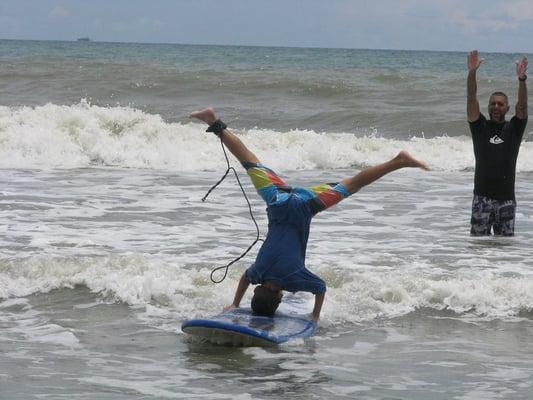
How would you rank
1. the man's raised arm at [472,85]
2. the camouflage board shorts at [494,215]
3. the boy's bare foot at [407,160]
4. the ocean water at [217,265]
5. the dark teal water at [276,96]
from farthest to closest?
1. the dark teal water at [276,96]
2. the camouflage board shorts at [494,215]
3. the man's raised arm at [472,85]
4. the boy's bare foot at [407,160]
5. the ocean water at [217,265]

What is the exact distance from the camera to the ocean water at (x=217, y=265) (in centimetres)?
604

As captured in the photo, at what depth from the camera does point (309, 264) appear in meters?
8.90

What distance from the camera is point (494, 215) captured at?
950 cm

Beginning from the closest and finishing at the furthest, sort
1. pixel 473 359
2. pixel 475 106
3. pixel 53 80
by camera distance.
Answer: pixel 473 359
pixel 475 106
pixel 53 80

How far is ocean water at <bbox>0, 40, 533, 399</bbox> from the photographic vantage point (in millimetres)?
6039

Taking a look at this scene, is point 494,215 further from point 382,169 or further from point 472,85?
point 382,169

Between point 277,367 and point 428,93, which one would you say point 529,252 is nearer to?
point 277,367

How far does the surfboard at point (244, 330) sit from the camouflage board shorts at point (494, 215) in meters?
3.14

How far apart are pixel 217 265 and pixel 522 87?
309 cm

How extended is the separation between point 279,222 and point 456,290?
1.73m

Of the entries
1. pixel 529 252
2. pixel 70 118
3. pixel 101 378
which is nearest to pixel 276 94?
pixel 70 118

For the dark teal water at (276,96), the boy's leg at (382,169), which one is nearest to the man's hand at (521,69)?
the boy's leg at (382,169)

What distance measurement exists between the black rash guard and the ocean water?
2.28ft

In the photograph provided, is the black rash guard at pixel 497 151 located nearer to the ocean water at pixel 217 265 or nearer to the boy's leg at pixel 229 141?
the ocean water at pixel 217 265
